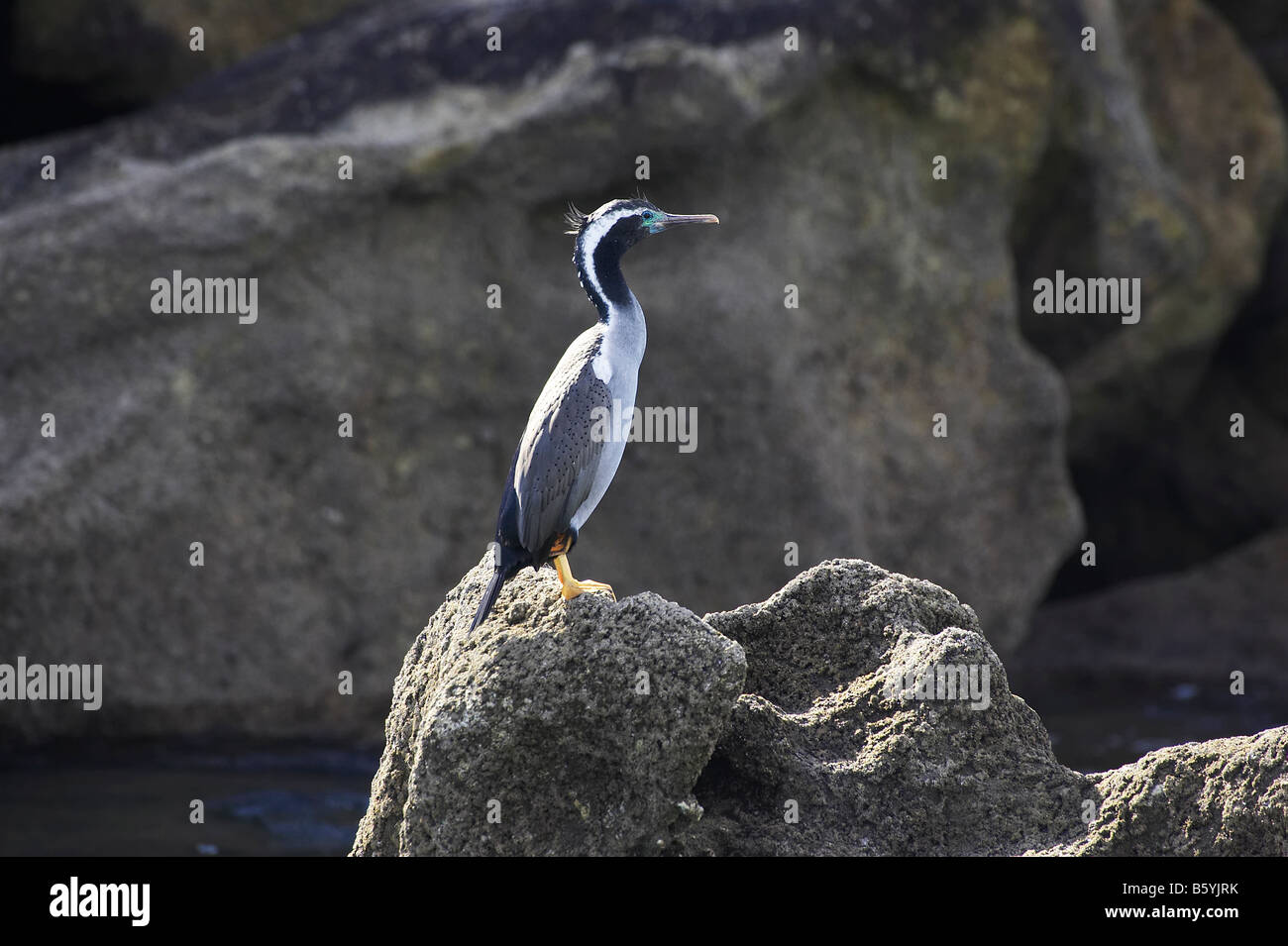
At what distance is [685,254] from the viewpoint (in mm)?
9266

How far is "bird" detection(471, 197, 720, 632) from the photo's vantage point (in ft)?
15.7

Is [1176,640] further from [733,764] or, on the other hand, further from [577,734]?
[577,734]

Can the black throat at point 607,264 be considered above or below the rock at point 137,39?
below

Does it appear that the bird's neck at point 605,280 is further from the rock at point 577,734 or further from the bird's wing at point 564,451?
the rock at point 577,734

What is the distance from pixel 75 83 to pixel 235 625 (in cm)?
469

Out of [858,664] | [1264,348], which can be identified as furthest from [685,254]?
[1264,348]

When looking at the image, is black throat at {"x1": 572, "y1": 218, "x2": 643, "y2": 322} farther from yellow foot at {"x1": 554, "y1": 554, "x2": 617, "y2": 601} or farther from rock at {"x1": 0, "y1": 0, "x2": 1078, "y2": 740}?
rock at {"x1": 0, "y1": 0, "x2": 1078, "y2": 740}

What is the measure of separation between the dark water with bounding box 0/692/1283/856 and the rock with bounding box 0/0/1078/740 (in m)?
0.22

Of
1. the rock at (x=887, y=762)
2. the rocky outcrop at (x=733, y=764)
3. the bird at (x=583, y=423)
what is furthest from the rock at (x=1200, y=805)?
the bird at (x=583, y=423)

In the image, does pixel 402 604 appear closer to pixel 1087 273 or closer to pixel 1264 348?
pixel 1087 273

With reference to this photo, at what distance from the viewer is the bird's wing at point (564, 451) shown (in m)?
4.85

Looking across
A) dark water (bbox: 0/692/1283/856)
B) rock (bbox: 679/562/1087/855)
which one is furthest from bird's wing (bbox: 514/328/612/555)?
dark water (bbox: 0/692/1283/856)

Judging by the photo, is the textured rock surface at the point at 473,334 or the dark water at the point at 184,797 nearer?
the dark water at the point at 184,797

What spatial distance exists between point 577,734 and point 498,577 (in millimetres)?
569
